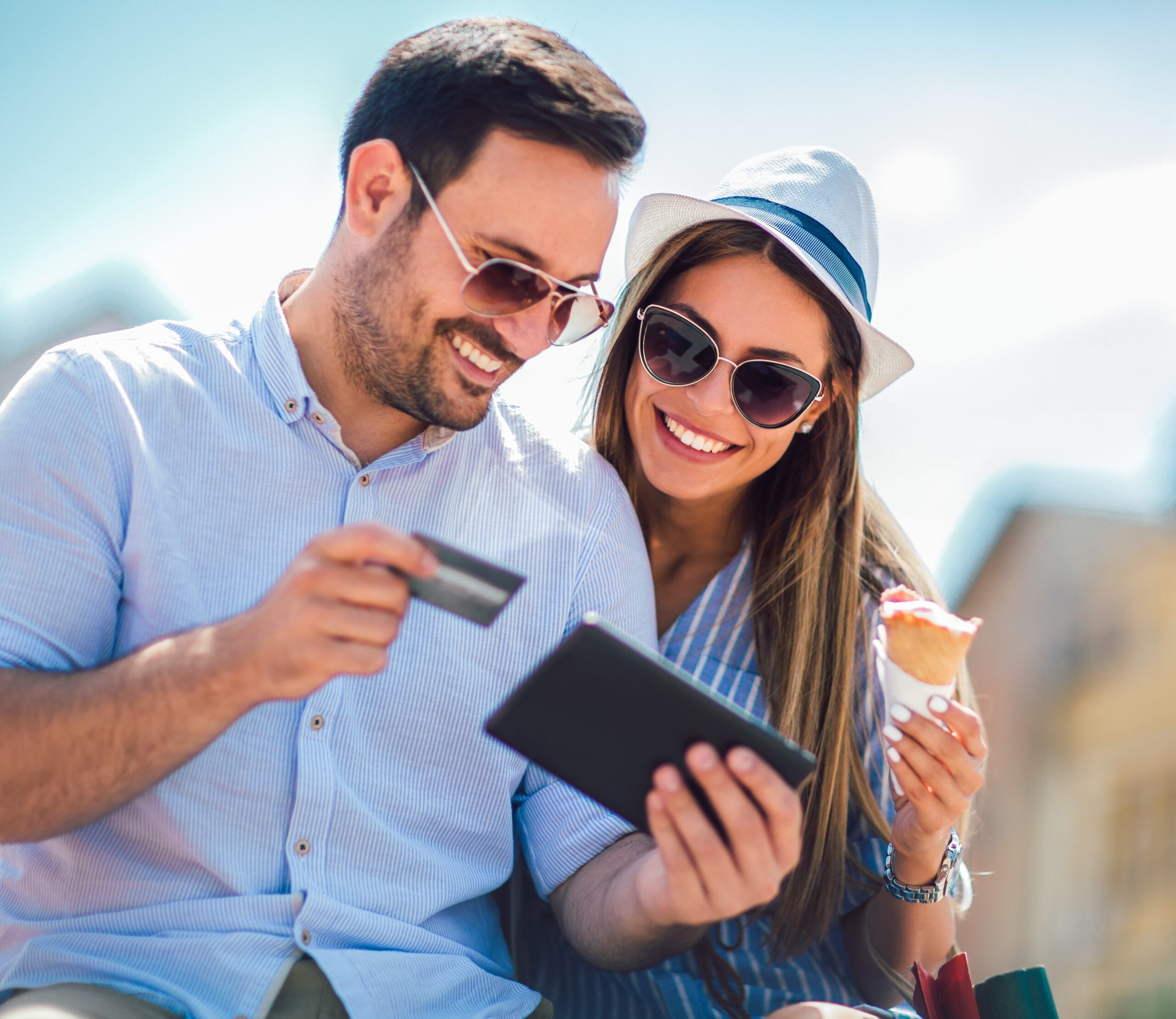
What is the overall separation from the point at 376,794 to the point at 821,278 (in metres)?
1.98

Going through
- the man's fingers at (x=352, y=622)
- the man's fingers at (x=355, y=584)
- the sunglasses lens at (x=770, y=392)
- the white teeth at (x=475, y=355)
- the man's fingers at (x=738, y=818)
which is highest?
the white teeth at (x=475, y=355)

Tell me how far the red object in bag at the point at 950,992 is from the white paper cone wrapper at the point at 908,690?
50cm

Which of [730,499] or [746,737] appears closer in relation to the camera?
[746,737]

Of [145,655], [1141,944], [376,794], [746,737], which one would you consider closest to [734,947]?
[376,794]

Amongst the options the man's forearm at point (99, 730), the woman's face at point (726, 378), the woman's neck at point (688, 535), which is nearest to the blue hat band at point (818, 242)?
the woman's face at point (726, 378)

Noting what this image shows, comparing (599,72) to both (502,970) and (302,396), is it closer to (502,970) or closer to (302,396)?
(302,396)

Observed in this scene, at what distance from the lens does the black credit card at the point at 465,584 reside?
143 centimetres

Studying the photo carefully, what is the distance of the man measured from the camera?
1.84 metres

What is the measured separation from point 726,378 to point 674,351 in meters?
0.20

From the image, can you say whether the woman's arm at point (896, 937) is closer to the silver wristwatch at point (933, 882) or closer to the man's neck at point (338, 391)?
the silver wristwatch at point (933, 882)

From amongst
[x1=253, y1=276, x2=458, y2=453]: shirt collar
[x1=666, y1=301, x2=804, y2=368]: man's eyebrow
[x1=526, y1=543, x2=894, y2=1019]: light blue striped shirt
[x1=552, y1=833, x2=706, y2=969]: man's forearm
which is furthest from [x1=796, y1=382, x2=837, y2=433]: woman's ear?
[x1=552, y1=833, x2=706, y2=969]: man's forearm

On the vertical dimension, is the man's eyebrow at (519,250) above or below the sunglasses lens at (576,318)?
above

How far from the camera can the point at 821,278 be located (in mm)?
3072

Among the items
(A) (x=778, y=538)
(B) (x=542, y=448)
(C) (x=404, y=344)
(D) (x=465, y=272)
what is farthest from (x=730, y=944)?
(D) (x=465, y=272)
